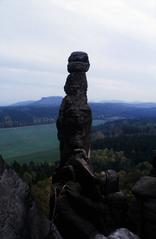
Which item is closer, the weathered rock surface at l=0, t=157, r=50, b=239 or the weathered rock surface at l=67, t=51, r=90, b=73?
the weathered rock surface at l=0, t=157, r=50, b=239

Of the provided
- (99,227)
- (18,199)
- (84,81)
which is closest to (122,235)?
(99,227)

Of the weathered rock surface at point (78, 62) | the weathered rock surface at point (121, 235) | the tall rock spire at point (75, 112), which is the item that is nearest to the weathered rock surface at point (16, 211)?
the weathered rock surface at point (121, 235)

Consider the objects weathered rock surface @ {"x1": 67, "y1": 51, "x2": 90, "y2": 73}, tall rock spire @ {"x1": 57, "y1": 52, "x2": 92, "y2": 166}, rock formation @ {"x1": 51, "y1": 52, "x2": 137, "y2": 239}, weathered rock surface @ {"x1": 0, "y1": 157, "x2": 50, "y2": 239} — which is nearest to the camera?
weathered rock surface @ {"x1": 0, "y1": 157, "x2": 50, "y2": 239}

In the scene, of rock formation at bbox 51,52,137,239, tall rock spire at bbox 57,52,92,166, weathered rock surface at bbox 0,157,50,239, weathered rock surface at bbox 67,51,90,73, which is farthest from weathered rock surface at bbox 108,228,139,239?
weathered rock surface at bbox 67,51,90,73

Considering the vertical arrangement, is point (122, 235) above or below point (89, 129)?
below

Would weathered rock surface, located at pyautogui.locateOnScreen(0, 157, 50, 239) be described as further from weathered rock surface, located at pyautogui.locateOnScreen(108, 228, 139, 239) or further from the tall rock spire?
the tall rock spire

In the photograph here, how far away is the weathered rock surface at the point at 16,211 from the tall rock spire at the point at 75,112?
24.6 ft

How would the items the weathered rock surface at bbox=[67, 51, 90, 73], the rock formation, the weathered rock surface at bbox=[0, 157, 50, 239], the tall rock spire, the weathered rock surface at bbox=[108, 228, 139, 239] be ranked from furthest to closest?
the weathered rock surface at bbox=[67, 51, 90, 73]
the tall rock spire
the rock formation
the weathered rock surface at bbox=[108, 228, 139, 239]
the weathered rock surface at bbox=[0, 157, 50, 239]

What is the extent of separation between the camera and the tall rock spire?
1422cm

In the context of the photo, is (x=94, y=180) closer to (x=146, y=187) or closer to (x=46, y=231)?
(x=146, y=187)

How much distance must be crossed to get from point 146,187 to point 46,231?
5.72 m

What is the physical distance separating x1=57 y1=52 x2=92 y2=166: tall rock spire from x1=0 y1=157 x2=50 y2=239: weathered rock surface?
7.50m

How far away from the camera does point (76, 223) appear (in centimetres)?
1111

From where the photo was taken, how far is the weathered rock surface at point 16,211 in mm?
6195
